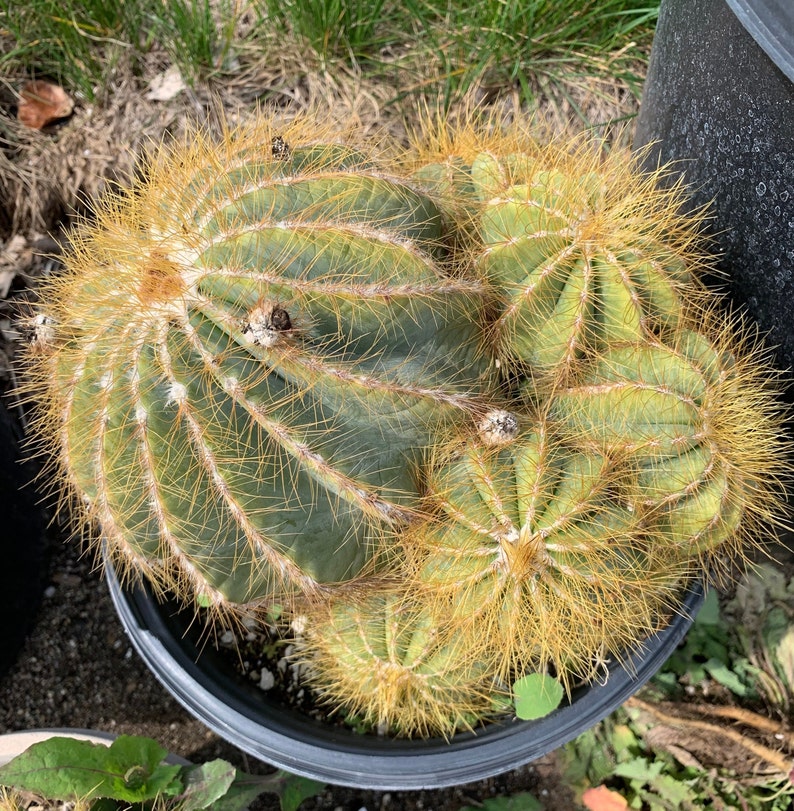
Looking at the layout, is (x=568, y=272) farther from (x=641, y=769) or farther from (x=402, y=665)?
(x=641, y=769)

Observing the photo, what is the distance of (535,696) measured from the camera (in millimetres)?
1101

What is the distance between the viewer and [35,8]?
6.03ft

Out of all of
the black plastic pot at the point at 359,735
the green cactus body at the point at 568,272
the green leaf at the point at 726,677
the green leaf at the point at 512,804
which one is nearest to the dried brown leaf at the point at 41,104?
the black plastic pot at the point at 359,735

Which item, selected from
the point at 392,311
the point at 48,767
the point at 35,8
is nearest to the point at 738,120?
the point at 392,311

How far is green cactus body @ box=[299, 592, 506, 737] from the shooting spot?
1.08m

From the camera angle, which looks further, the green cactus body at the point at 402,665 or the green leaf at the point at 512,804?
the green leaf at the point at 512,804

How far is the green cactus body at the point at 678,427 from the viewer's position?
96 centimetres

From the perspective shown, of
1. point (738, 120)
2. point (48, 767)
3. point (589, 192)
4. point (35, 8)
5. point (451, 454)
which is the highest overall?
point (738, 120)

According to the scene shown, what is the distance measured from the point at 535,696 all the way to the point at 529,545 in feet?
1.01

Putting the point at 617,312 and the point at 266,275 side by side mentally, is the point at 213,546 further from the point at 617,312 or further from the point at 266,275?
the point at 617,312

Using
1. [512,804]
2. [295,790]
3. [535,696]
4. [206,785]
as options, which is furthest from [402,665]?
[512,804]

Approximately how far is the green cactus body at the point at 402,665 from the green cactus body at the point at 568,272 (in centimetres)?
40

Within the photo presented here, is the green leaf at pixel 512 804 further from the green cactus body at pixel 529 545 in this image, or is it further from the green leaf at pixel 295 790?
the green cactus body at pixel 529 545

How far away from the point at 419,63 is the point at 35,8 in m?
0.94
